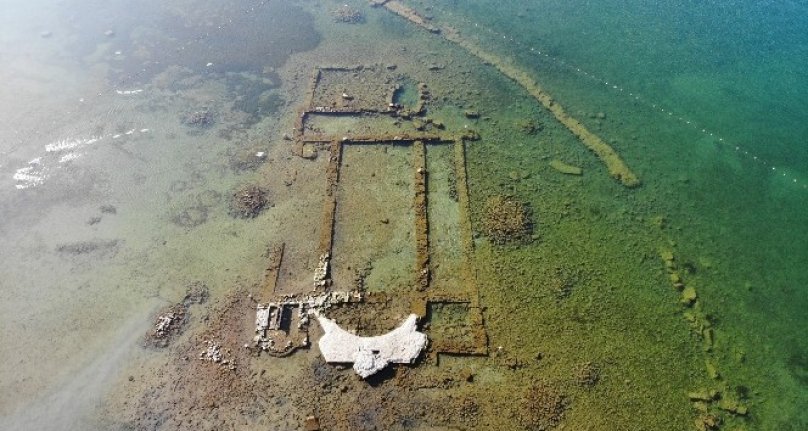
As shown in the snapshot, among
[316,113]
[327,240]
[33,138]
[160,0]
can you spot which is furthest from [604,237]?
[160,0]

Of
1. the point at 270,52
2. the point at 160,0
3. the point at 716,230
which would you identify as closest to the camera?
the point at 716,230

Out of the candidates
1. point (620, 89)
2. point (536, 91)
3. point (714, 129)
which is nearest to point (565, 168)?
point (536, 91)

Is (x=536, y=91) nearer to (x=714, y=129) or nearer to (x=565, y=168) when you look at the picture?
(x=565, y=168)

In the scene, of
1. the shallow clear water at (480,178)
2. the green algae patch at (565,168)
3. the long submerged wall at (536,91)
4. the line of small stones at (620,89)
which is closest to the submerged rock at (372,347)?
the shallow clear water at (480,178)

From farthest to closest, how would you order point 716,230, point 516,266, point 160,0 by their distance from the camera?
1. point 160,0
2. point 716,230
3. point 516,266

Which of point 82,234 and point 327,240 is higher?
point 327,240

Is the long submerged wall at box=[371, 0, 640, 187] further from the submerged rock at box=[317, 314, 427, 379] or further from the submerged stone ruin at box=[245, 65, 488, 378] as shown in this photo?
the submerged rock at box=[317, 314, 427, 379]

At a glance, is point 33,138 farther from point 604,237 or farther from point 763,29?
point 763,29

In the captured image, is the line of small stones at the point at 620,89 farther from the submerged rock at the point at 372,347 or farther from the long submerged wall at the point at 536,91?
the submerged rock at the point at 372,347
